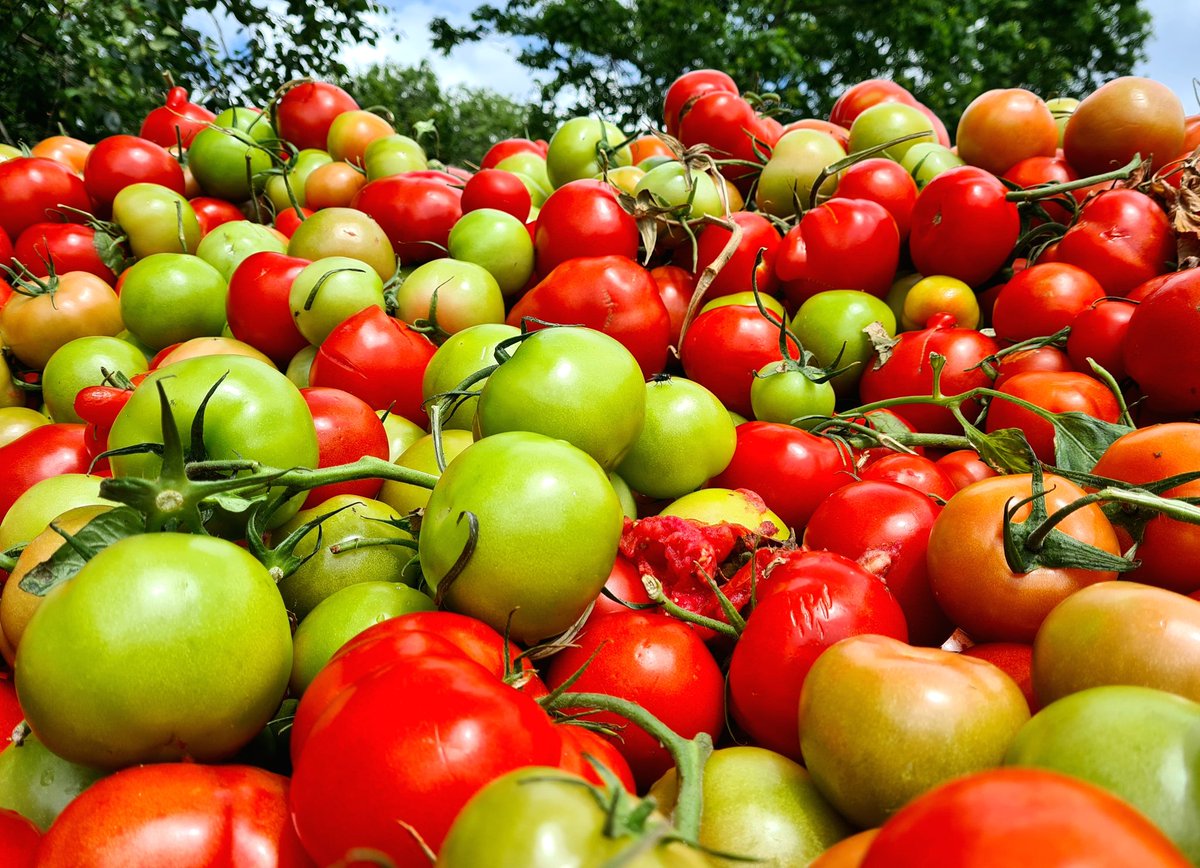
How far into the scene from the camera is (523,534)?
0.96 m

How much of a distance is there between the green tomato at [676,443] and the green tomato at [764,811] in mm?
654

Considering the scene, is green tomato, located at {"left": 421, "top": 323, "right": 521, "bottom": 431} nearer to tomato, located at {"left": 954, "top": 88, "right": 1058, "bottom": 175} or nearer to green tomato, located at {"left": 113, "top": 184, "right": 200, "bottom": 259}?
green tomato, located at {"left": 113, "top": 184, "right": 200, "bottom": 259}

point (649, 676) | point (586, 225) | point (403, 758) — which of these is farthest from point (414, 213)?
point (403, 758)

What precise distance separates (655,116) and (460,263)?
883 centimetres

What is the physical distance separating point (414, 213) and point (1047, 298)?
5.75 feet

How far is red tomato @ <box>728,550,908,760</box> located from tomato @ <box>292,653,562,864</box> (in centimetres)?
38

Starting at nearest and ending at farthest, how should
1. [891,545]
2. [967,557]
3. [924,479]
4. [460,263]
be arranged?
1. [967,557]
2. [891,545]
3. [924,479]
4. [460,263]

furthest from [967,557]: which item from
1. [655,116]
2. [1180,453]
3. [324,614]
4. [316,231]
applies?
[655,116]

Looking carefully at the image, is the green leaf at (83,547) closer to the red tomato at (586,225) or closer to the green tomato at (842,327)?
the red tomato at (586,225)

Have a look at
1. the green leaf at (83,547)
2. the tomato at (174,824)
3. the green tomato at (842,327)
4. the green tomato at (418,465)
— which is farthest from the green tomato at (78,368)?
the green tomato at (842,327)

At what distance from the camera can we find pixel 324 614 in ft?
3.23

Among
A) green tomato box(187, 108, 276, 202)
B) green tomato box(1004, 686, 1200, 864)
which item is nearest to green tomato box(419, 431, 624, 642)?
green tomato box(1004, 686, 1200, 864)

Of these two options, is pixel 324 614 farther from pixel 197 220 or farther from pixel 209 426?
pixel 197 220

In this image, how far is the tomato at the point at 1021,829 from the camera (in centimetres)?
42
